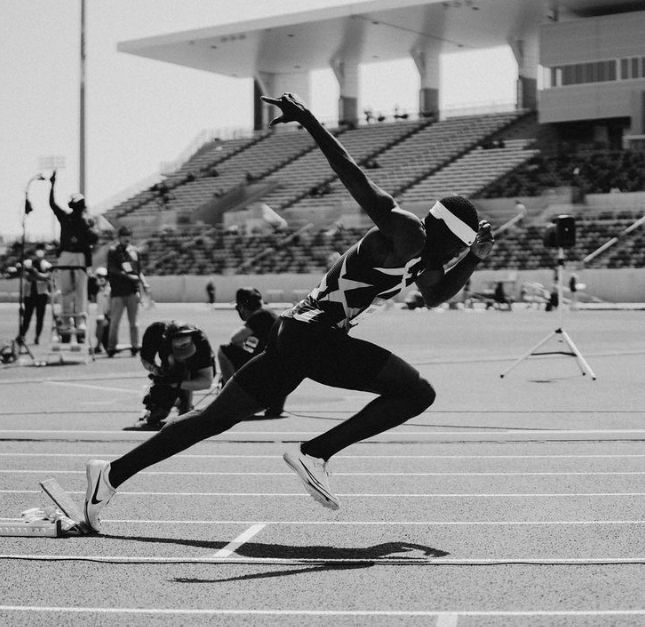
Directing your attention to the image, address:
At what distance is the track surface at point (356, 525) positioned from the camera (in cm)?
429

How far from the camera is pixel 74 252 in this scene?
17.3m

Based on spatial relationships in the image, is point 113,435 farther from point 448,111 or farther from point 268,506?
point 448,111

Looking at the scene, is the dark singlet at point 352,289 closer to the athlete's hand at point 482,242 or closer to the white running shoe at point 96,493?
the athlete's hand at point 482,242

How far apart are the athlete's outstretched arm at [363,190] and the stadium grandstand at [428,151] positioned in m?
40.6

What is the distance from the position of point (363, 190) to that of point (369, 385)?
1.02m

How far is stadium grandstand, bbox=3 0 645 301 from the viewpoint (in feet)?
167

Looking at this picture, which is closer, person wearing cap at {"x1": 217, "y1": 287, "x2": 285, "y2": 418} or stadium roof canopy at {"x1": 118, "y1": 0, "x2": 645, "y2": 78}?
person wearing cap at {"x1": 217, "y1": 287, "x2": 285, "y2": 418}

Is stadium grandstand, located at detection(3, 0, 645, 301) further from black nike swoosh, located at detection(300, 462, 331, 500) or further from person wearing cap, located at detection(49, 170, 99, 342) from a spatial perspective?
black nike swoosh, located at detection(300, 462, 331, 500)

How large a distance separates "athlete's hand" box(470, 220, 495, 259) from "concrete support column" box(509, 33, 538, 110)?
209 feet

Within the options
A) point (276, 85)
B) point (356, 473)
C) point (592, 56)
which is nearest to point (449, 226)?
point (356, 473)

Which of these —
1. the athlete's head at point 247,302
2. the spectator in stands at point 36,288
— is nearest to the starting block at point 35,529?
the athlete's head at point 247,302

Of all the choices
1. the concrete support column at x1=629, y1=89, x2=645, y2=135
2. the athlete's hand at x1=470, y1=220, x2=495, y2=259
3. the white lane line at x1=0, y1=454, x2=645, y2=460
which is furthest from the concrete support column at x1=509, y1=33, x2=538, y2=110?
the athlete's hand at x1=470, y1=220, x2=495, y2=259

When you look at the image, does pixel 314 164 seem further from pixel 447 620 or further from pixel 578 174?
pixel 447 620

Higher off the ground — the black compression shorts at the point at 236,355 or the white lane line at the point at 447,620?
the black compression shorts at the point at 236,355
